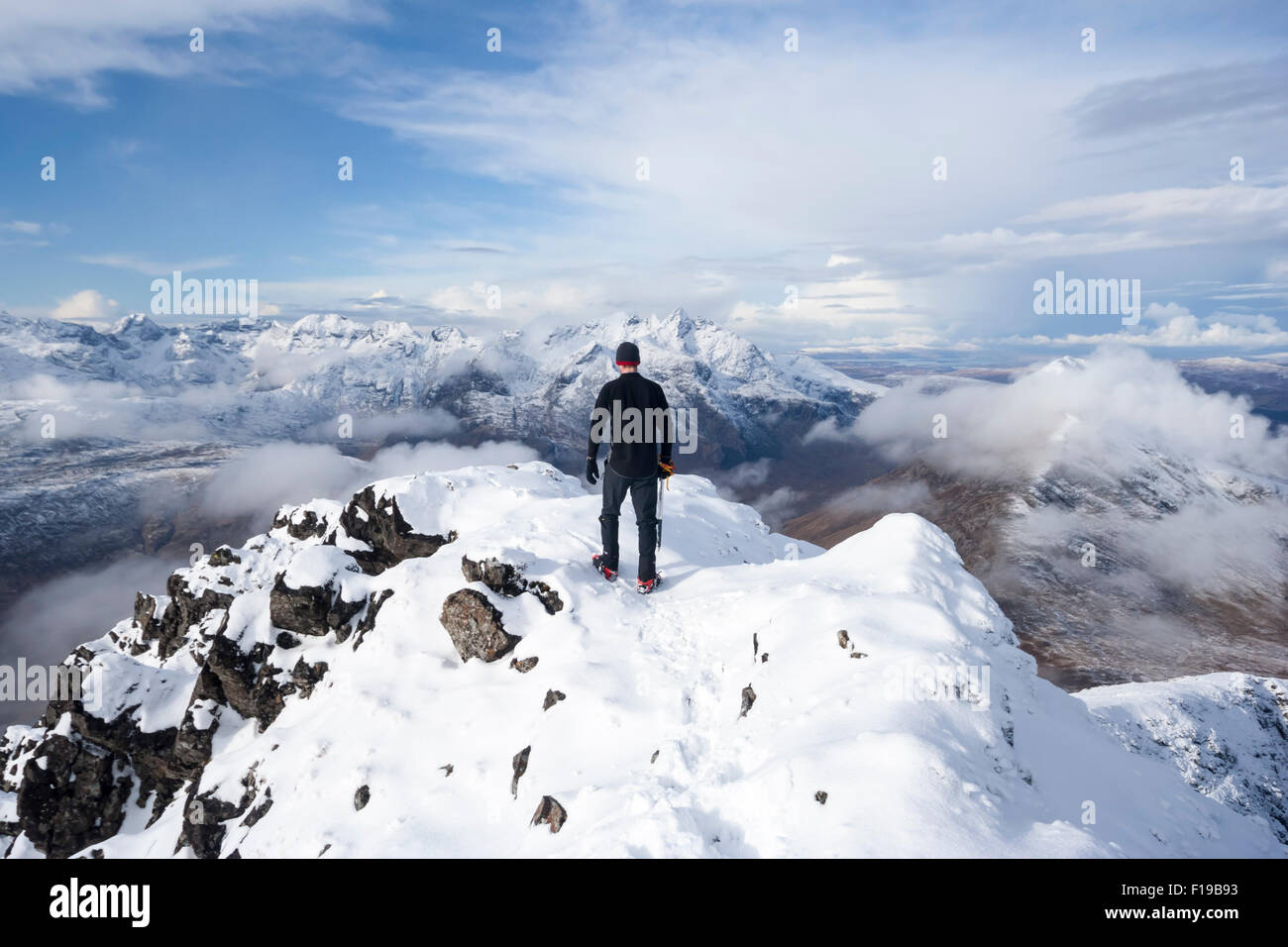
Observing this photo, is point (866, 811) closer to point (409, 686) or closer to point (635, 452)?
point (635, 452)

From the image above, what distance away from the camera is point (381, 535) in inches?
1015

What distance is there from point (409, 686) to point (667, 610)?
6.75 meters

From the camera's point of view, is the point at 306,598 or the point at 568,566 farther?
the point at 306,598

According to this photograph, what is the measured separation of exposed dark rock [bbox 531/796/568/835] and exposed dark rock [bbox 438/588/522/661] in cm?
554

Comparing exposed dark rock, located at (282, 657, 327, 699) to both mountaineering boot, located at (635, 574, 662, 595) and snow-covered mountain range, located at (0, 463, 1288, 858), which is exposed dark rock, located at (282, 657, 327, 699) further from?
mountaineering boot, located at (635, 574, 662, 595)

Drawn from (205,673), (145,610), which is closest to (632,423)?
(205,673)

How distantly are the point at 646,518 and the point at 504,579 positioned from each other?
4.30 meters

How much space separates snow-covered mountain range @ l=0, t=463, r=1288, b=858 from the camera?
7.84m

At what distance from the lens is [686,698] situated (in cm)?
1125

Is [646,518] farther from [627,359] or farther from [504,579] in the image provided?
[504,579]

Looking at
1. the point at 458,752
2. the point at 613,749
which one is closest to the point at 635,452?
the point at 613,749

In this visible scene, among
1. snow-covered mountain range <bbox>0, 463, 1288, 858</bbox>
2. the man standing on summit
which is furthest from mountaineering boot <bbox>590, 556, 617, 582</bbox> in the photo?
the man standing on summit

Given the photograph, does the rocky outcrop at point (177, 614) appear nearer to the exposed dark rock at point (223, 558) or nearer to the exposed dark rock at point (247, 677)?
the exposed dark rock at point (223, 558)
